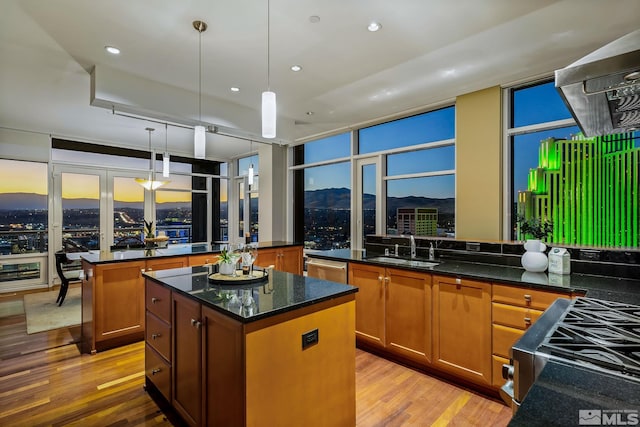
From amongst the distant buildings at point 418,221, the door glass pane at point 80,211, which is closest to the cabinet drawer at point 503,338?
the distant buildings at point 418,221

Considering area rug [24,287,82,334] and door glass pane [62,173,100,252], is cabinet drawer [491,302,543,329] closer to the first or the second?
area rug [24,287,82,334]

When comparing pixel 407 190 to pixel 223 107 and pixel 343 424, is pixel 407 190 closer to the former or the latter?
pixel 223 107

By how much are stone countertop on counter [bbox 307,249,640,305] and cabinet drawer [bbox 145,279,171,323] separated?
6.22ft

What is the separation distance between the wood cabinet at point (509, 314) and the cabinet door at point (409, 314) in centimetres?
52

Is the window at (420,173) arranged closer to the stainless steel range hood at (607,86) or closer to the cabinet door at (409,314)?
the cabinet door at (409,314)

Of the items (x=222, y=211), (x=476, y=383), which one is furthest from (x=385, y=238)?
(x=222, y=211)

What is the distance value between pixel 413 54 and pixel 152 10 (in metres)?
2.22

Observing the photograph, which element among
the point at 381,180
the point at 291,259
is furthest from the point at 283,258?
the point at 381,180

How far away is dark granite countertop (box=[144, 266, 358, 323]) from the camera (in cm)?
161

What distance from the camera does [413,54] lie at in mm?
2953

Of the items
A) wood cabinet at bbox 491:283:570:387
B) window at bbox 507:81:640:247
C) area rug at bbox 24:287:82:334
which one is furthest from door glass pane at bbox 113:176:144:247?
window at bbox 507:81:640:247

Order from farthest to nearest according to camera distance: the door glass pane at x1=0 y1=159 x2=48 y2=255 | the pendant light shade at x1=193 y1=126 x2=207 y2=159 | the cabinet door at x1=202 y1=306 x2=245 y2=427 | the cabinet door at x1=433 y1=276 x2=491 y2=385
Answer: the door glass pane at x1=0 y1=159 x2=48 y2=255 < the pendant light shade at x1=193 y1=126 x2=207 y2=159 < the cabinet door at x1=433 y1=276 x2=491 y2=385 < the cabinet door at x1=202 y1=306 x2=245 y2=427

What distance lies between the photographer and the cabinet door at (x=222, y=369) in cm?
152

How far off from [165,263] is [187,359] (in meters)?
1.88
